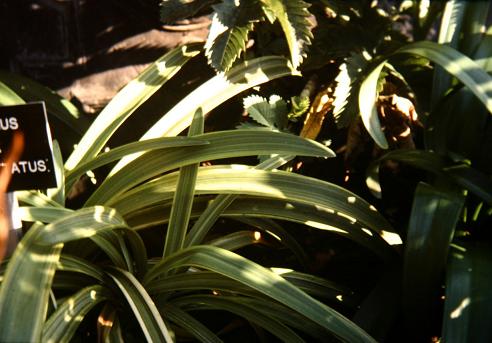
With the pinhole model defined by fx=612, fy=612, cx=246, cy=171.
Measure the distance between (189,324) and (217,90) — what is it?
21.7 inches

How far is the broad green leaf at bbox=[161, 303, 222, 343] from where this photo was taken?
1240mm

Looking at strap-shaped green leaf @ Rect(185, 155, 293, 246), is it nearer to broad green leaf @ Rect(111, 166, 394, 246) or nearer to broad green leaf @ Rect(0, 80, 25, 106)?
broad green leaf @ Rect(111, 166, 394, 246)

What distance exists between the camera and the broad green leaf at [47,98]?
1613mm

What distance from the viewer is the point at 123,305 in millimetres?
1285

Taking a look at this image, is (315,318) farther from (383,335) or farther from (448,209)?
(448,209)

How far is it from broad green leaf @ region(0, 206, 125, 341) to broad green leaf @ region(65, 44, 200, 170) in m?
0.32

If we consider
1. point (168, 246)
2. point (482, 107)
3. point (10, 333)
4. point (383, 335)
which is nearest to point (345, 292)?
point (383, 335)

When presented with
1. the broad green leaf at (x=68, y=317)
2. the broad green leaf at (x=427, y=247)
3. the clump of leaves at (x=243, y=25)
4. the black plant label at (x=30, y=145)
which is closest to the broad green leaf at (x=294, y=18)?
the clump of leaves at (x=243, y=25)

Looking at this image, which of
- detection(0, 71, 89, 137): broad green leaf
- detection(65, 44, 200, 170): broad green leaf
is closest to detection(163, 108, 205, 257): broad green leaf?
detection(65, 44, 200, 170): broad green leaf

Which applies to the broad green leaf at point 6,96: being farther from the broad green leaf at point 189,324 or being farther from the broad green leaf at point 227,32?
the broad green leaf at point 189,324

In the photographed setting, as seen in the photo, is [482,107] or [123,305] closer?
[123,305]

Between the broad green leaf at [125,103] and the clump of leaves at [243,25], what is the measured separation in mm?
155

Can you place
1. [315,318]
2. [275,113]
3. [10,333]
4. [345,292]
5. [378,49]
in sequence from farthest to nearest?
[378,49] → [275,113] → [345,292] → [315,318] → [10,333]

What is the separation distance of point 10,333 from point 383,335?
0.77 metres
